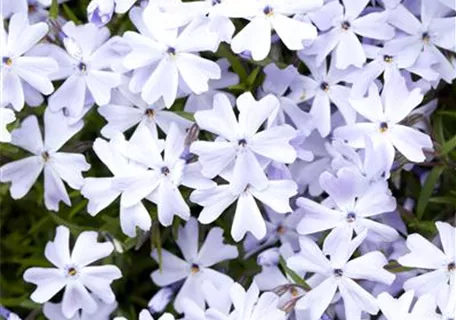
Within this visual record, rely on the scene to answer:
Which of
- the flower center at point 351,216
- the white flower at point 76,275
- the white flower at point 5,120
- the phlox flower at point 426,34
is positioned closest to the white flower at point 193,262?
the white flower at point 76,275

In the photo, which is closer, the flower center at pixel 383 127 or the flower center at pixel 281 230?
the flower center at pixel 383 127

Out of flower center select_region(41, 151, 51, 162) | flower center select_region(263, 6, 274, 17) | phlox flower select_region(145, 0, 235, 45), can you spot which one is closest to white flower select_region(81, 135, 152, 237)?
flower center select_region(41, 151, 51, 162)

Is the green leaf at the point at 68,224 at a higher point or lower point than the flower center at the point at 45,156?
lower

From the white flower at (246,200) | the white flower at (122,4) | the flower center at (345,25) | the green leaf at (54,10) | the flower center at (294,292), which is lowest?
the flower center at (294,292)

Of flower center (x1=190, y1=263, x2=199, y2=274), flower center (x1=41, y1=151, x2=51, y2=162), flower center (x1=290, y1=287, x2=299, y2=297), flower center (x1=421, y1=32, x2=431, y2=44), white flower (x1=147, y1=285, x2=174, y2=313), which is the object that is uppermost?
flower center (x1=421, y1=32, x2=431, y2=44)

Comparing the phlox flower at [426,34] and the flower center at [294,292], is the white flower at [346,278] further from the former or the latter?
the phlox flower at [426,34]

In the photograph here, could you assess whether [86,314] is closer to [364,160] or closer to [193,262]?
[193,262]

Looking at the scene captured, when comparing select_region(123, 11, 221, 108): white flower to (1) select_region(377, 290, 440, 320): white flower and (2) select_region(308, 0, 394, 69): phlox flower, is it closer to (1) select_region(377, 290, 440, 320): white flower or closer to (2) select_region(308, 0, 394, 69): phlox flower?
(2) select_region(308, 0, 394, 69): phlox flower
